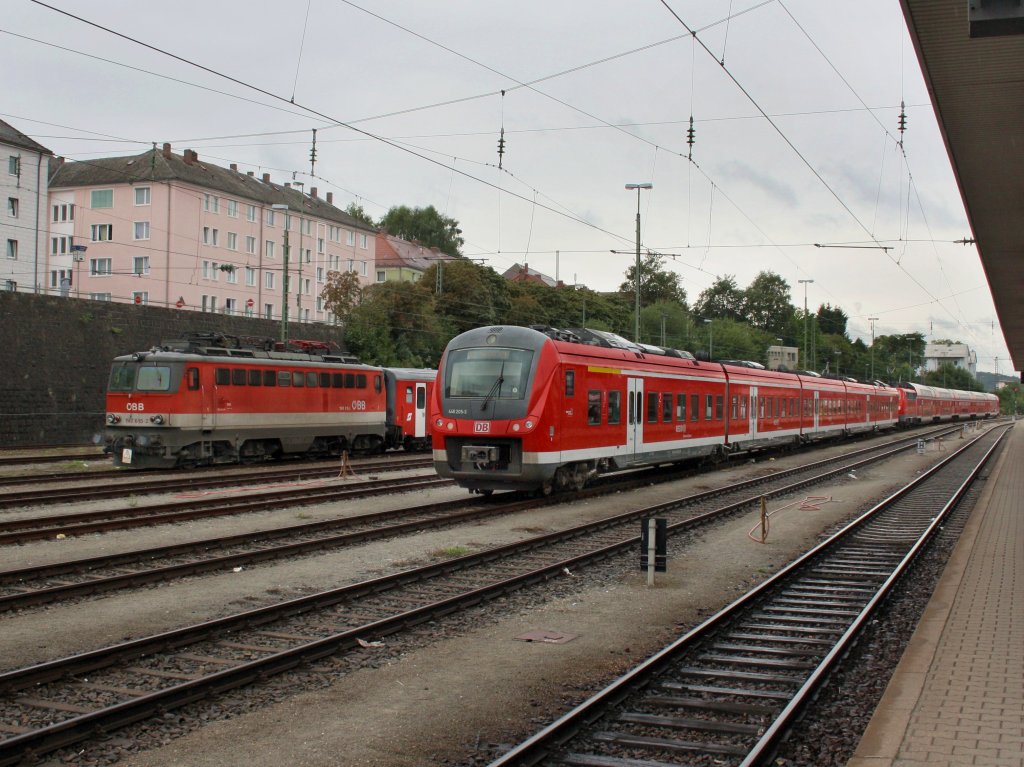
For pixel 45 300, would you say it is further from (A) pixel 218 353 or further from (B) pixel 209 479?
(B) pixel 209 479

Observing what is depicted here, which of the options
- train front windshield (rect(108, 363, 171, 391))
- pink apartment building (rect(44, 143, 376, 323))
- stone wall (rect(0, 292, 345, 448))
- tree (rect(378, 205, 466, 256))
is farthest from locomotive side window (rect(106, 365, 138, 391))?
tree (rect(378, 205, 466, 256))

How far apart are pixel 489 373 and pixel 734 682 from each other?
1030 cm

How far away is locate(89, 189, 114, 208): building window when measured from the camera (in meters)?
61.2

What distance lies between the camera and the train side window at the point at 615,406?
64.8 ft

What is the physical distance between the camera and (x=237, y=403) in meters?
24.8

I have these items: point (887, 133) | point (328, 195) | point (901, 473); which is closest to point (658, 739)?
point (887, 133)

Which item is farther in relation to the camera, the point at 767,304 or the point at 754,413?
the point at 767,304

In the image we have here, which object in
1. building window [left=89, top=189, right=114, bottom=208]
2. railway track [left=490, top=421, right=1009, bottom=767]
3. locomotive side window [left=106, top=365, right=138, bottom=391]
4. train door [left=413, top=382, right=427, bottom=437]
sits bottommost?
railway track [left=490, top=421, right=1009, bottom=767]

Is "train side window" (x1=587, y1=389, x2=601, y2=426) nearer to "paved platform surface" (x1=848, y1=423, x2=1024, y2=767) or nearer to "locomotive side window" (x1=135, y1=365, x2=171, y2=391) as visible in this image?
"paved platform surface" (x1=848, y1=423, x2=1024, y2=767)

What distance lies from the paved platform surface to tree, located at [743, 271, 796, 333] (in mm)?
127308

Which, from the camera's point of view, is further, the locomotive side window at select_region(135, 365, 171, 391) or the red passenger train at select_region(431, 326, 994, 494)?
the locomotive side window at select_region(135, 365, 171, 391)

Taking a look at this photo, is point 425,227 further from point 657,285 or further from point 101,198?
point 101,198

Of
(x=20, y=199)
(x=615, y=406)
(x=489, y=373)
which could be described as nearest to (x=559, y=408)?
(x=489, y=373)

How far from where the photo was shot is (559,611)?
388 inches
